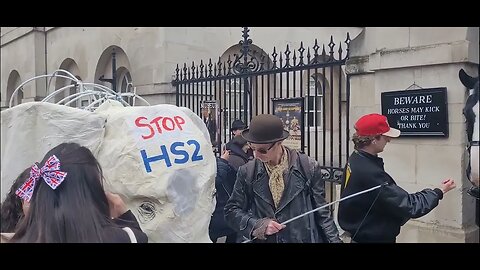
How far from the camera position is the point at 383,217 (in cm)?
327

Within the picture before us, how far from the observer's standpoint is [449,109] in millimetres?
4508

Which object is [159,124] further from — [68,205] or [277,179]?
[68,205]

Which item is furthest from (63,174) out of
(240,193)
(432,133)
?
(432,133)

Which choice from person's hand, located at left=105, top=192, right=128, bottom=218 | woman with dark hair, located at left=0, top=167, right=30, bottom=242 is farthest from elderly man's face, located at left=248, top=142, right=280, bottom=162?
woman with dark hair, located at left=0, top=167, right=30, bottom=242

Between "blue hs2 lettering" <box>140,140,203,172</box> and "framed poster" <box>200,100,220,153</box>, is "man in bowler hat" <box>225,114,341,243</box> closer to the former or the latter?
"blue hs2 lettering" <box>140,140,203,172</box>

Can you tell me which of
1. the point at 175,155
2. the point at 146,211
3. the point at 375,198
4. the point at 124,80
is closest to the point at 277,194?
the point at 375,198

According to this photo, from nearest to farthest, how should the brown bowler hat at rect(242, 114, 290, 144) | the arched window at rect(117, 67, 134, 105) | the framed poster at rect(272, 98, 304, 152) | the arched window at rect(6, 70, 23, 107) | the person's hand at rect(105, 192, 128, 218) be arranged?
1. the person's hand at rect(105, 192, 128, 218)
2. the brown bowler hat at rect(242, 114, 290, 144)
3. the framed poster at rect(272, 98, 304, 152)
4. the arched window at rect(117, 67, 134, 105)
5. the arched window at rect(6, 70, 23, 107)

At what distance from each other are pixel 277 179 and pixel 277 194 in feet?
0.38

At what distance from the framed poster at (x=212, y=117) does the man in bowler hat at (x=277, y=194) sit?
459 cm

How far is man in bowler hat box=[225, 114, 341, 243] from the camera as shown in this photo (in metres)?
3.33

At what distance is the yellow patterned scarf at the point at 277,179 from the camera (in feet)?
11.1

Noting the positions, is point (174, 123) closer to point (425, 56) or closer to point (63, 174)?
point (63, 174)

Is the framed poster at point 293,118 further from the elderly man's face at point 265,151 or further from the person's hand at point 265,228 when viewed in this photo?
the person's hand at point 265,228

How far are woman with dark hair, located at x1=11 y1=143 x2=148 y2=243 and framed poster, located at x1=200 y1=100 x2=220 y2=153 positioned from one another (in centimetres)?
572
